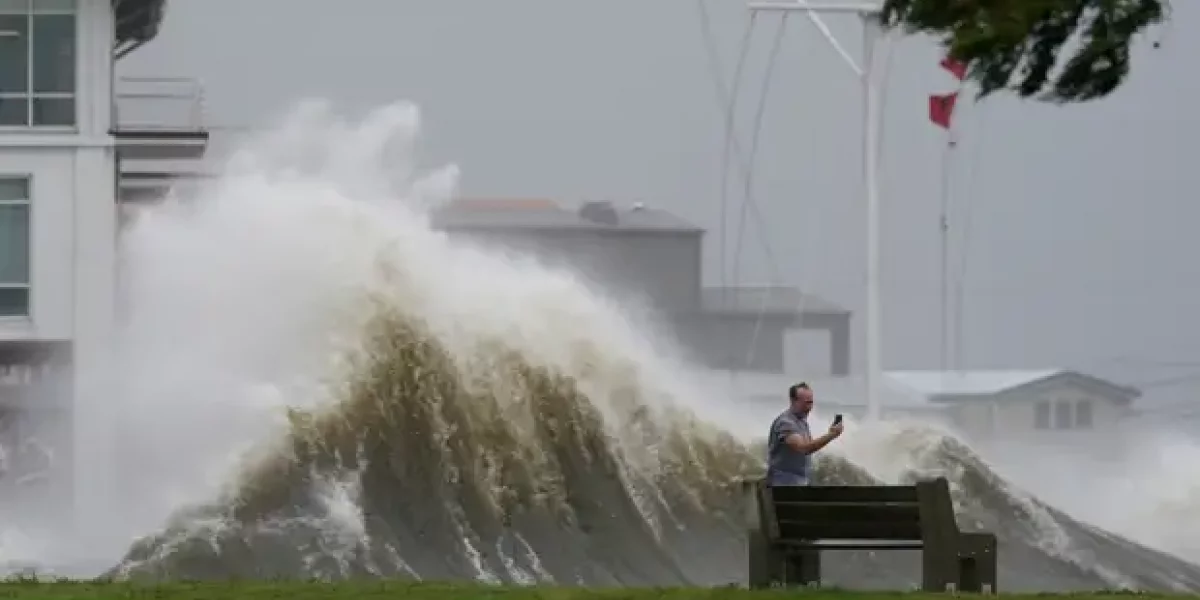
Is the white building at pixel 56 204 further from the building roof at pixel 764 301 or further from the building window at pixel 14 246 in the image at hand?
the building roof at pixel 764 301

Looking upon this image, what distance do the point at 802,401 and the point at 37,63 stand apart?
2767 cm

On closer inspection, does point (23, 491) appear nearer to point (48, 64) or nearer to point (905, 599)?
point (48, 64)

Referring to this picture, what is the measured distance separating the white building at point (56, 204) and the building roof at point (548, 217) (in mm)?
6172

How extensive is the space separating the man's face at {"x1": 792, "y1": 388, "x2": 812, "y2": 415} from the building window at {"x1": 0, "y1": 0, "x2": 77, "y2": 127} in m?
27.2

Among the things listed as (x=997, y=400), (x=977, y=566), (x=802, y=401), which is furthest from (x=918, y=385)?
(x=977, y=566)

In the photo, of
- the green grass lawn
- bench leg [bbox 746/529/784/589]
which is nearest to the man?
bench leg [bbox 746/529/784/589]

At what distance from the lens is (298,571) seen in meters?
22.8

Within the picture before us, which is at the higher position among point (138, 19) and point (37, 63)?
point (138, 19)

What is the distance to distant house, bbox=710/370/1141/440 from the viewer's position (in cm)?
5622

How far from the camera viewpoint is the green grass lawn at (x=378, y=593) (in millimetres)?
14492

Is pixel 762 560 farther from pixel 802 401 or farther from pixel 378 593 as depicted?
pixel 378 593

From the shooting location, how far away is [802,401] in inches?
756

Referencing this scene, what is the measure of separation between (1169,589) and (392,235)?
12.3m

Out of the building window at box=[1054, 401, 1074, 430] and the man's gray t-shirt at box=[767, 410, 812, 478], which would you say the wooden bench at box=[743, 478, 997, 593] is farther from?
the building window at box=[1054, 401, 1074, 430]
